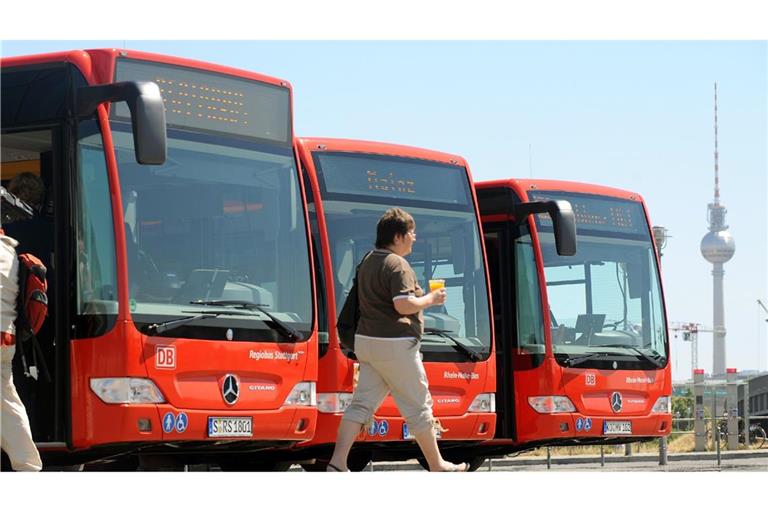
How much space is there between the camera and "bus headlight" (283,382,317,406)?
41.4 ft

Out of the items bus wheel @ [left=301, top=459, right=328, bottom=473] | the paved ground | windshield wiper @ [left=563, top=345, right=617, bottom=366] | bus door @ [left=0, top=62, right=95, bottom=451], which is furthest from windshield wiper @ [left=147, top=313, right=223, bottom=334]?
the paved ground

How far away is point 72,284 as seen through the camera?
1125cm

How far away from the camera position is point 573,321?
55.4 feet

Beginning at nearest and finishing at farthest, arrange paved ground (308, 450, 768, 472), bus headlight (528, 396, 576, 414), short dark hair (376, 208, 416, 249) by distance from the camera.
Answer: short dark hair (376, 208, 416, 249) → bus headlight (528, 396, 576, 414) → paved ground (308, 450, 768, 472)

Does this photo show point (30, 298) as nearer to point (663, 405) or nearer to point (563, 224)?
point (563, 224)

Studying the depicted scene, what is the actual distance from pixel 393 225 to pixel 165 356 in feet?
6.82

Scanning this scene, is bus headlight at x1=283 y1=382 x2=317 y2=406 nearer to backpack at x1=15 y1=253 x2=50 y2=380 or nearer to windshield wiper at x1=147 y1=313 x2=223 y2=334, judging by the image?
windshield wiper at x1=147 y1=313 x2=223 y2=334

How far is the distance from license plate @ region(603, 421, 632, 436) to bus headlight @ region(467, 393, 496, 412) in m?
2.10

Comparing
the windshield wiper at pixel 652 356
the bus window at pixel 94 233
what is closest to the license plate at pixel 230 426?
the bus window at pixel 94 233

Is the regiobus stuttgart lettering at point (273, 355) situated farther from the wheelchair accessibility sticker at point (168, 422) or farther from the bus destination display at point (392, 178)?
the bus destination display at point (392, 178)

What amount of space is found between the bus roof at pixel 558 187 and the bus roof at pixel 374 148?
4.86 ft
